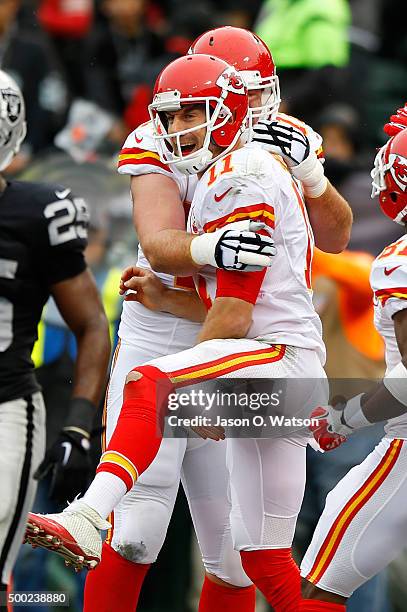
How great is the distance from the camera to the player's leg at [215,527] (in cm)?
493

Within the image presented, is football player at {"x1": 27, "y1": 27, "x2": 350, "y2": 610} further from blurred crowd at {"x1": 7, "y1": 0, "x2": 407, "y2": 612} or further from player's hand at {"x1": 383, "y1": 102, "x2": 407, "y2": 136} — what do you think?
blurred crowd at {"x1": 7, "y1": 0, "x2": 407, "y2": 612}

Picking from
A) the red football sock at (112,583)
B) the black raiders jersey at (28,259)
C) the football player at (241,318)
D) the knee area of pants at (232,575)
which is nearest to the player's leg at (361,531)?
the football player at (241,318)

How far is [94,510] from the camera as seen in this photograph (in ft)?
13.9

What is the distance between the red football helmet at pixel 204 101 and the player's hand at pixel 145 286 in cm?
43

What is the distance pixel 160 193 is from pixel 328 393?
0.87 m

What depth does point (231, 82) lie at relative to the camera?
15.2ft

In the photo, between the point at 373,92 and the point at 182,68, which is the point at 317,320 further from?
the point at 373,92

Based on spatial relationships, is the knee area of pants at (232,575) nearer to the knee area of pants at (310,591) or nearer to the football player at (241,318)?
the football player at (241,318)

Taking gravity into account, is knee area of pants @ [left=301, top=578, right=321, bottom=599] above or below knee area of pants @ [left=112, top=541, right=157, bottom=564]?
below

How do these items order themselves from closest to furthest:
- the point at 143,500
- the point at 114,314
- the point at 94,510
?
the point at 94,510 → the point at 143,500 → the point at 114,314

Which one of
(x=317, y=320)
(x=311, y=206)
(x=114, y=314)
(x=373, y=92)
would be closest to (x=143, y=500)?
(x=317, y=320)

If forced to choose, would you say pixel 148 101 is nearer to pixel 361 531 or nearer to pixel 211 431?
pixel 211 431

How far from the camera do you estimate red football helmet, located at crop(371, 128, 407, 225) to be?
466 centimetres

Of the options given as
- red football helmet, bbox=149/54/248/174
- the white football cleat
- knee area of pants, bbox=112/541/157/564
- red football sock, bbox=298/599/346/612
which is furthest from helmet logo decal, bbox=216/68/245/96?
red football sock, bbox=298/599/346/612
